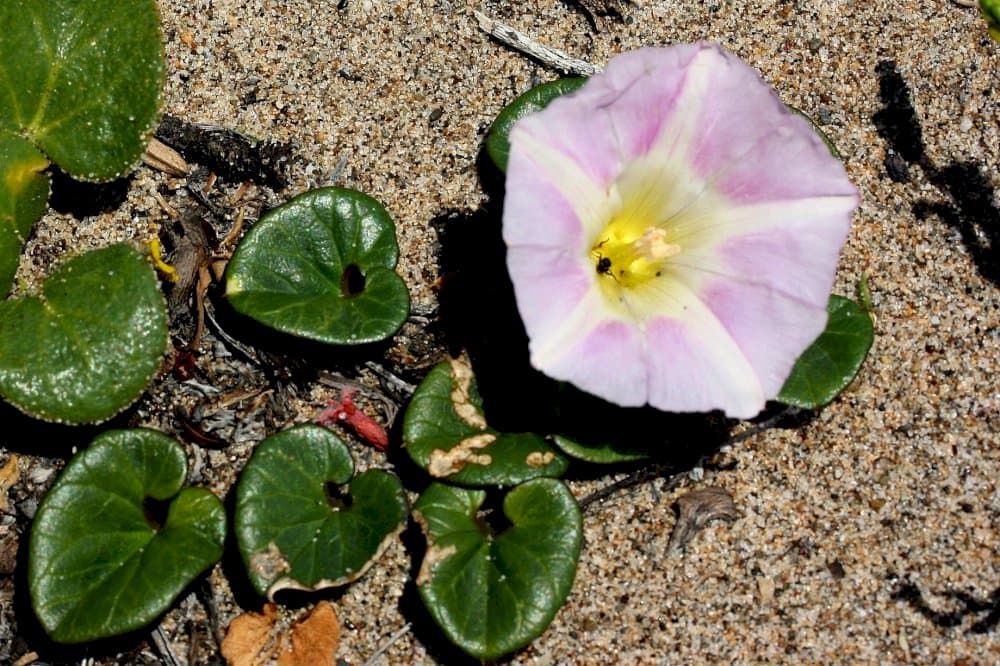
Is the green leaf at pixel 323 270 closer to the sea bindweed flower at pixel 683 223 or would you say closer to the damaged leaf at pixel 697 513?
the sea bindweed flower at pixel 683 223

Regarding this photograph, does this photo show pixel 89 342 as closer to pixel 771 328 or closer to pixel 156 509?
pixel 156 509

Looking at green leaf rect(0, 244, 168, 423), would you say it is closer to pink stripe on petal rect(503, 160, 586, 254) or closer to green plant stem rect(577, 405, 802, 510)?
pink stripe on petal rect(503, 160, 586, 254)

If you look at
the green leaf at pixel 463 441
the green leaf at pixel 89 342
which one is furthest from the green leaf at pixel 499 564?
the green leaf at pixel 89 342

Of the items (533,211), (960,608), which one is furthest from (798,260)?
(960,608)

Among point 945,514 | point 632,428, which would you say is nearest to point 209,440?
point 632,428

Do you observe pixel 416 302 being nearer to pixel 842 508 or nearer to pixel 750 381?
pixel 750 381

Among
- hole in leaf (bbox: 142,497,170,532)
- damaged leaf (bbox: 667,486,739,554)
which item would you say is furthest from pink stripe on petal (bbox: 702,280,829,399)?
hole in leaf (bbox: 142,497,170,532)
